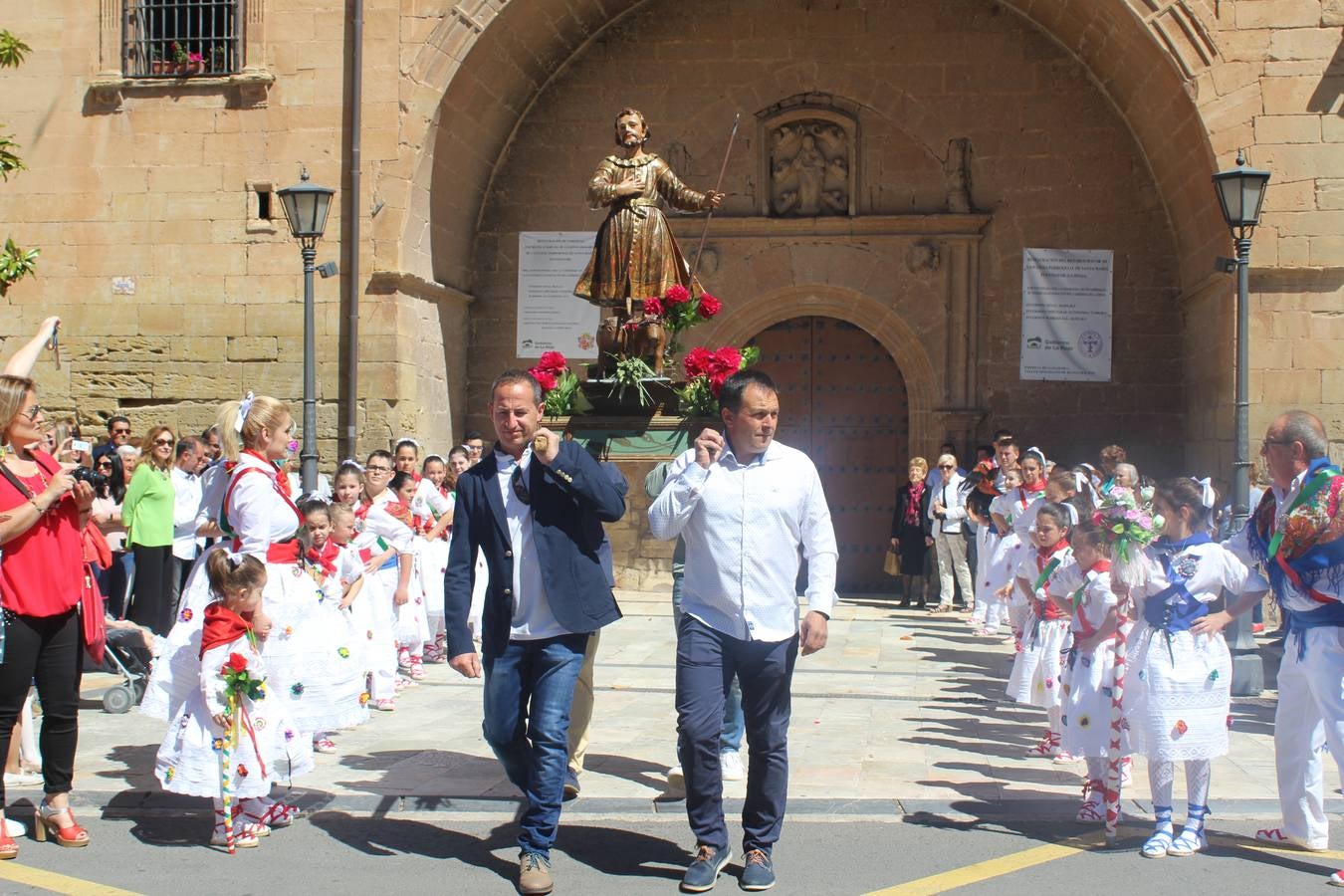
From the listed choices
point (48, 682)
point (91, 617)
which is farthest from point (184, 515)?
point (48, 682)

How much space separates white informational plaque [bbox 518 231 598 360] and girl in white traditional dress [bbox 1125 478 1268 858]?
11.5 metres

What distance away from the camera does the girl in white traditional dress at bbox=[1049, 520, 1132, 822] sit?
579 centimetres

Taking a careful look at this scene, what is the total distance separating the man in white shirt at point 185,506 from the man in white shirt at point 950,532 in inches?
271

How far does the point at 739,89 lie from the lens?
652 inches

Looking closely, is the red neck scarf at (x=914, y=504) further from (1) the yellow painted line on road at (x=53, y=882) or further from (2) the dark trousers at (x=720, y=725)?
(1) the yellow painted line on road at (x=53, y=882)

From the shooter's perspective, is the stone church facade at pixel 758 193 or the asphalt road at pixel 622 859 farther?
the stone church facade at pixel 758 193

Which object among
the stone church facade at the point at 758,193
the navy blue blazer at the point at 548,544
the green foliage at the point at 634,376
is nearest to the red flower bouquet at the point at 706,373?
the green foliage at the point at 634,376

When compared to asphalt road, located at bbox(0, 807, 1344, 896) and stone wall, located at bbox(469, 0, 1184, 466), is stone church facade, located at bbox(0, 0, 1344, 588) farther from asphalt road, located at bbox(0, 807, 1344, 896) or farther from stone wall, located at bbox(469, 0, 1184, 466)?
asphalt road, located at bbox(0, 807, 1344, 896)

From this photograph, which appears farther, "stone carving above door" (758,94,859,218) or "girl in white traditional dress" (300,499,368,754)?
"stone carving above door" (758,94,859,218)

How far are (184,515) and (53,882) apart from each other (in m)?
5.75

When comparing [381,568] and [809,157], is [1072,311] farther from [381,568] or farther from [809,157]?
[381,568]

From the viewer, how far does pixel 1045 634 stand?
7363mm

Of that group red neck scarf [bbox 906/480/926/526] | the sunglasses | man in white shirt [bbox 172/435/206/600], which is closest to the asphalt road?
the sunglasses

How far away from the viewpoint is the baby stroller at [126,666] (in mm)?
8133
